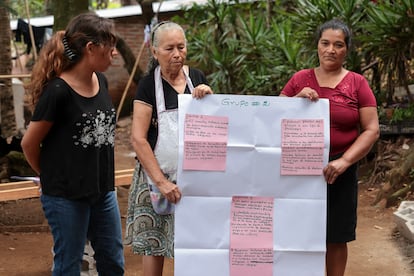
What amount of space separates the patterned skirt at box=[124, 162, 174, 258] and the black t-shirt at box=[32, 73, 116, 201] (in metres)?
0.37

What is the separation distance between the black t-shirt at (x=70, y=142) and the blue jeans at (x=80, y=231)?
65mm

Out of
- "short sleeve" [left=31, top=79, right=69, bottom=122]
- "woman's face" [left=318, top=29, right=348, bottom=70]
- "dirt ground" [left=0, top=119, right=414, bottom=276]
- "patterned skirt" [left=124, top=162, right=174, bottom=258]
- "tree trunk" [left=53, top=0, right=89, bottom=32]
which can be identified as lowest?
"dirt ground" [left=0, top=119, right=414, bottom=276]

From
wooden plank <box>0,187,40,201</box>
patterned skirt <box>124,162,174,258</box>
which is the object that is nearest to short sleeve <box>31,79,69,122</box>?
patterned skirt <box>124,162,174,258</box>

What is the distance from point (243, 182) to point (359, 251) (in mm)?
2583

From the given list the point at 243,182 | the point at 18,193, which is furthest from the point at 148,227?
the point at 18,193

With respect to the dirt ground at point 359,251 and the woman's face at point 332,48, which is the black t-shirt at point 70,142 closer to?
the woman's face at point 332,48

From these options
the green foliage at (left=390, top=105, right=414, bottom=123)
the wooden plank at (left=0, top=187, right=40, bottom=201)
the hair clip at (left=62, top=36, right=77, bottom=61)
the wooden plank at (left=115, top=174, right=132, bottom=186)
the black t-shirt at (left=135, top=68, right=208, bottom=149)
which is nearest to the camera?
the hair clip at (left=62, top=36, right=77, bottom=61)

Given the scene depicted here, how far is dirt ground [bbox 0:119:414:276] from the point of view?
5.12 m

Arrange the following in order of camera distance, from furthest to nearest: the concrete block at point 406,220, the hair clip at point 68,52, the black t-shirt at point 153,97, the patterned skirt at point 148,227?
1. the concrete block at point 406,220
2. the patterned skirt at point 148,227
3. the black t-shirt at point 153,97
4. the hair clip at point 68,52

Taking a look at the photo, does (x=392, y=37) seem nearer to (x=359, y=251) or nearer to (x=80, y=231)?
(x=359, y=251)

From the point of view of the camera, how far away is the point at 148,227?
356 cm

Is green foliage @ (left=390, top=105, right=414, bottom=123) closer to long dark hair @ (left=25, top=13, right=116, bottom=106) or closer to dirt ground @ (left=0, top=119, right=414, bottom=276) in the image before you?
dirt ground @ (left=0, top=119, right=414, bottom=276)

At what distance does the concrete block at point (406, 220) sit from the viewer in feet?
18.1

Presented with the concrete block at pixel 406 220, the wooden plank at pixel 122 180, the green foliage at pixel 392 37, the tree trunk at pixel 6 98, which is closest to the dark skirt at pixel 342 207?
the concrete block at pixel 406 220
